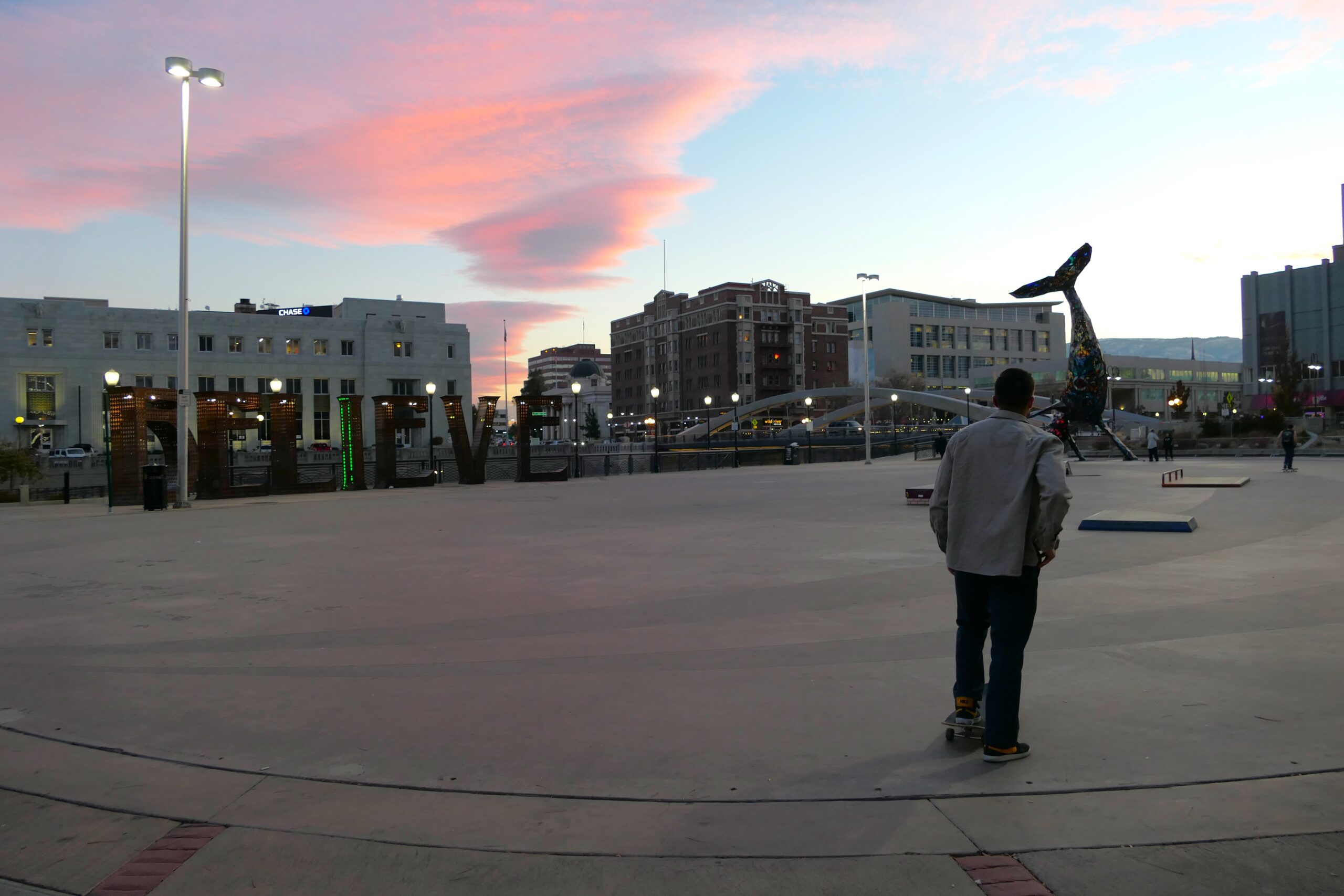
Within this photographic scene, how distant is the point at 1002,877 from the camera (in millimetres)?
3281

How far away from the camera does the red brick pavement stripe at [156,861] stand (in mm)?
3344

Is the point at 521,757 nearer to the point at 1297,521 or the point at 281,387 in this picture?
the point at 1297,521

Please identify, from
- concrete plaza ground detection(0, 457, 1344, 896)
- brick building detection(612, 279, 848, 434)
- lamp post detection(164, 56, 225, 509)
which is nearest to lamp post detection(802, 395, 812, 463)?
brick building detection(612, 279, 848, 434)

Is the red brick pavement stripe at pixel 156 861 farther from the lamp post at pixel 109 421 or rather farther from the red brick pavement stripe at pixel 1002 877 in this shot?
the lamp post at pixel 109 421

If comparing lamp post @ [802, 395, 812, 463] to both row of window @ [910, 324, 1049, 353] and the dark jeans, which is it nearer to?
row of window @ [910, 324, 1049, 353]

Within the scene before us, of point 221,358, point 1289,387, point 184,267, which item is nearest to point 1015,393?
point 184,267

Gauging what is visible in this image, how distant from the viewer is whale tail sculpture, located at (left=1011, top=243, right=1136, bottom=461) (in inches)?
1152

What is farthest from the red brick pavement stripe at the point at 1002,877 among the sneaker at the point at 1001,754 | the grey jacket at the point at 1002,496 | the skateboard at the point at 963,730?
the grey jacket at the point at 1002,496

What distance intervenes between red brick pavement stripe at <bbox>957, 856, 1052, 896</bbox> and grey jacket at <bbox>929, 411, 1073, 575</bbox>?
1.39m

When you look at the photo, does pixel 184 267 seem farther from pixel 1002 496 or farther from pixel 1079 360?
pixel 1079 360

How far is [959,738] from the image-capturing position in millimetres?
4770

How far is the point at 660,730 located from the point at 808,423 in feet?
323

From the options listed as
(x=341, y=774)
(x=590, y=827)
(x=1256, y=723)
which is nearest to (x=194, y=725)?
(x=341, y=774)

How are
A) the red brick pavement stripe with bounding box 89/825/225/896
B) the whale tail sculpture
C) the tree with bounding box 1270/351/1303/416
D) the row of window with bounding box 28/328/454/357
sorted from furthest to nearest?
the tree with bounding box 1270/351/1303/416, the row of window with bounding box 28/328/454/357, the whale tail sculpture, the red brick pavement stripe with bounding box 89/825/225/896
